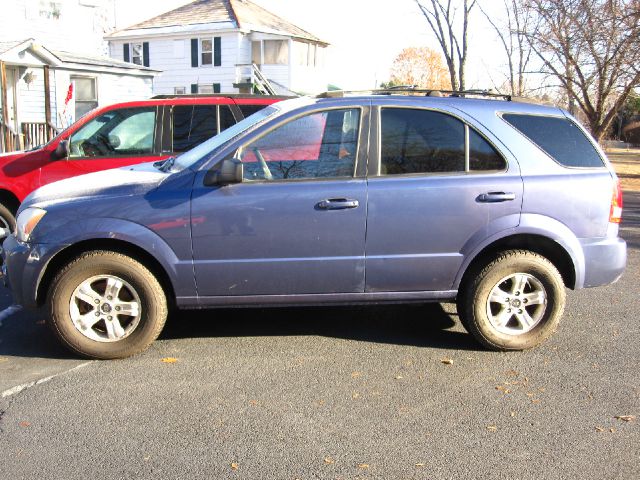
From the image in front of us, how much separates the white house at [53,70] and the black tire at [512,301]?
46.6 feet

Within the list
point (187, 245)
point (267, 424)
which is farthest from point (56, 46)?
point (267, 424)

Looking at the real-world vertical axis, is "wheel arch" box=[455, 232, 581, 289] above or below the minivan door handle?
below

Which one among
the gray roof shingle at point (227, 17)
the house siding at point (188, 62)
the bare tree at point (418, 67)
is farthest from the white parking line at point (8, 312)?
the bare tree at point (418, 67)

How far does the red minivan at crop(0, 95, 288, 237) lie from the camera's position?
735 centimetres

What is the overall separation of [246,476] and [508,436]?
148 cm

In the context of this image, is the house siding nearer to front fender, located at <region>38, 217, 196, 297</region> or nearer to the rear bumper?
front fender, located at <region>38, 217, 196, 297</region>

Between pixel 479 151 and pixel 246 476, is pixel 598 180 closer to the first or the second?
pixel 479 151

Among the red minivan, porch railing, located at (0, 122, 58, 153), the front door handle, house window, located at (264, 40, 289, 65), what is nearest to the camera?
the front door handle

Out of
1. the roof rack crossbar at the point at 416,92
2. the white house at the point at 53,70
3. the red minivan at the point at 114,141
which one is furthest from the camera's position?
the white house at the point at 53,70

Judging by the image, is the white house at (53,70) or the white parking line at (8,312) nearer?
the white parking line at (8,312)

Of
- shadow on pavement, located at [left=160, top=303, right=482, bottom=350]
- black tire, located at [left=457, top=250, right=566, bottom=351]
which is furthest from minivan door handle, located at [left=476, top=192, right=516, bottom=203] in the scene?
shadow on pavement, located at [left=160, top=303, right=482, bottom=350]

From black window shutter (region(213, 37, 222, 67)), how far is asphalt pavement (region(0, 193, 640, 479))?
1200 inches

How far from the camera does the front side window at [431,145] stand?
471 centimetres

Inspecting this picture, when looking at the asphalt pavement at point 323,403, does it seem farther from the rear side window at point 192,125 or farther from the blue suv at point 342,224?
the rear side window at point 192,125
